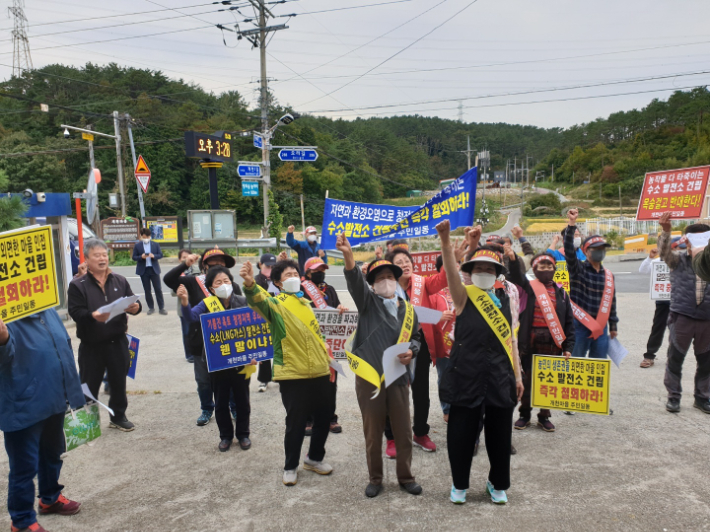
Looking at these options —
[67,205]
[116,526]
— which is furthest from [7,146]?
[116,526]

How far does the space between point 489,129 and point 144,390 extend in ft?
482

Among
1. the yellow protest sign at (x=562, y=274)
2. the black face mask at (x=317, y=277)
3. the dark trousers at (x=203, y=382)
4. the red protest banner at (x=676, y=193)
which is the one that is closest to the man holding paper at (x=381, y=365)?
the black face mask at (x=317, y=277)

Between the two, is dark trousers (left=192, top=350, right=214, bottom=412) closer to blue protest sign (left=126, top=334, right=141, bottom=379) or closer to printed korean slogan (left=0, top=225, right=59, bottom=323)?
blue protest sign (left=126, top=334, right=141, bottom=379)

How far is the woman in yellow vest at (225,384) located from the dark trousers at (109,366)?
3.17 ft

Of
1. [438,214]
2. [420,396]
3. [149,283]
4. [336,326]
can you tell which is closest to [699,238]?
[438,214]

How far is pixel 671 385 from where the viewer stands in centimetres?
551

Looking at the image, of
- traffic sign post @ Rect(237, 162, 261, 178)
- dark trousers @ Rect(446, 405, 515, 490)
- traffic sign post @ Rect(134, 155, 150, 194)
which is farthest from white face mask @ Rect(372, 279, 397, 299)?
traffic sign post @ Rect(134, 155, 150, 194)

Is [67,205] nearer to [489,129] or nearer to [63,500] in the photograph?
[63,500]

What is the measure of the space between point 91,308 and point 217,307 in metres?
1.32

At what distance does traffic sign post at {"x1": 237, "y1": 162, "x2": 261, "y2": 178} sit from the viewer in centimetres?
2283

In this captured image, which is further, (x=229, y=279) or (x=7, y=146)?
(x=7, y=146)

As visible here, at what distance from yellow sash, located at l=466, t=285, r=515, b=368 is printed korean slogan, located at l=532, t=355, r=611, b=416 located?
1.28 meters

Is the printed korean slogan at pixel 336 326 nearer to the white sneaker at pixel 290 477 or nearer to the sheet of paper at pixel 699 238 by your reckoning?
the white sneaker at pixel 290 477

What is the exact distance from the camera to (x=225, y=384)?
484 cm
